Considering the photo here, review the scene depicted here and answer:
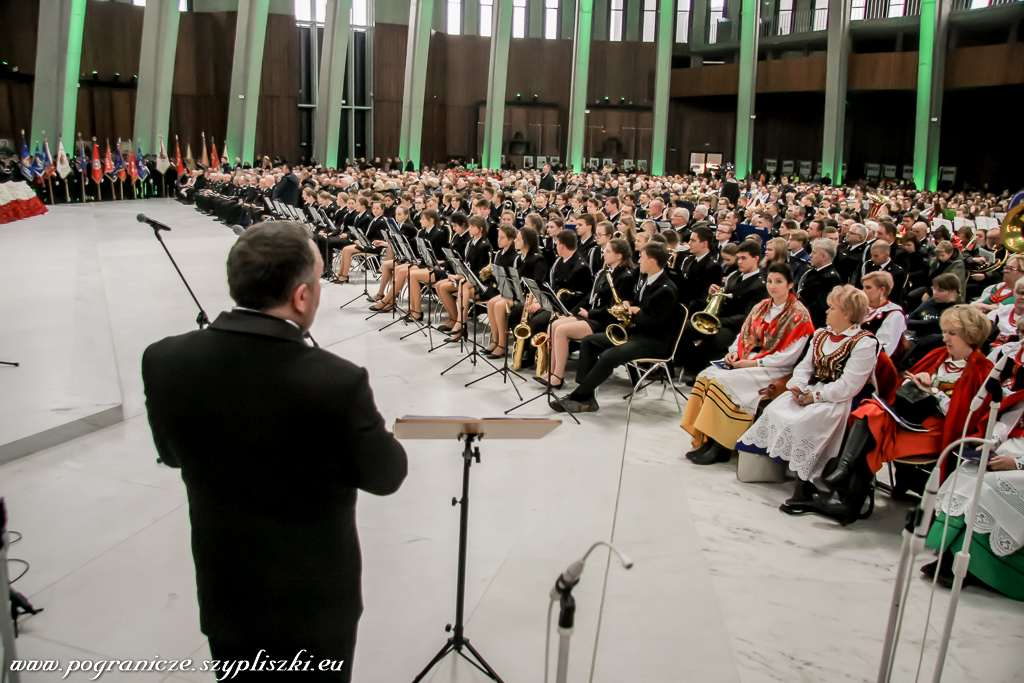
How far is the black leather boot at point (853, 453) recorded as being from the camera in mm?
4250

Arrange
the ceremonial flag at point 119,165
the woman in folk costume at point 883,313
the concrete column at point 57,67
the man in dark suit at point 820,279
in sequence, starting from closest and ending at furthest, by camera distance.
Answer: the woman in folk costume at point 883,313 → the man in dark suit at point 820,279 → the concrete column at point 57,67 → the ceremonial flag at point 119,165

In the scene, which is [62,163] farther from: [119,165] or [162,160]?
[162,160]

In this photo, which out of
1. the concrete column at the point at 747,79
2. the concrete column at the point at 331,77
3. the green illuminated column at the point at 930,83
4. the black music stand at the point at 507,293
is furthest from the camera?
the concrete column at the point at 747,79

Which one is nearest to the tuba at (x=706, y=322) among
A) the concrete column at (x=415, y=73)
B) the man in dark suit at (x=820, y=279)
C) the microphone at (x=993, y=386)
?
the man in dark suit at (x=820, y=279)

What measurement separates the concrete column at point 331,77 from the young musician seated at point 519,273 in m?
20.9

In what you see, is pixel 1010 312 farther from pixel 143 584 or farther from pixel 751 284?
pixel 143 584

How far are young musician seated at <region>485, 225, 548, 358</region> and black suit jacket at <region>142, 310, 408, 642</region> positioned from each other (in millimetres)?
5502

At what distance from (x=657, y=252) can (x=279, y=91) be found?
1154 inches

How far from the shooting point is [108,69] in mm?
27172

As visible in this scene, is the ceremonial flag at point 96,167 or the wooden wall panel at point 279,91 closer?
the ceremonial flag at point 96,167

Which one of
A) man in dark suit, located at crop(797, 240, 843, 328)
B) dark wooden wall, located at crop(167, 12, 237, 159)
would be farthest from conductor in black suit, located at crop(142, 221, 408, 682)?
dark wooden wall, located at crop(167, 12, 237, 159)

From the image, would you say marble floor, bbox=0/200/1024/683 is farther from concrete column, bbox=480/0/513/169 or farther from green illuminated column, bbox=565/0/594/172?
green illuminated column, bbox=565/0/594/172

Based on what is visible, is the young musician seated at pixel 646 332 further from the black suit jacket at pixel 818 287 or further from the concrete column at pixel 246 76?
the concrete column at pixel 246 76

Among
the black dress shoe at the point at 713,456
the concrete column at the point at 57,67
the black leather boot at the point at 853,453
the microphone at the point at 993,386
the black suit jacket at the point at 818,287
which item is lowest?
the black dress shoe at the point at 713,456
